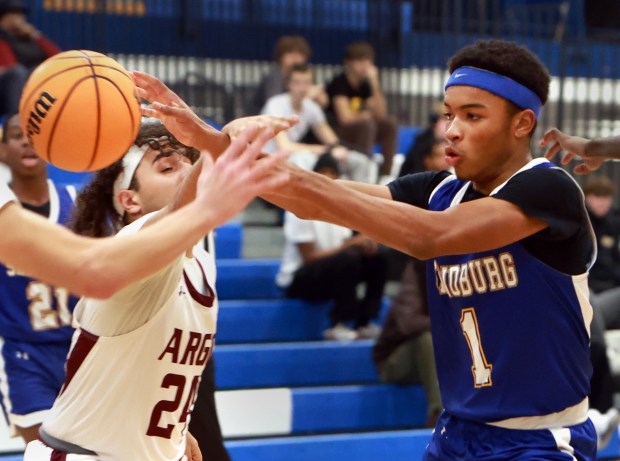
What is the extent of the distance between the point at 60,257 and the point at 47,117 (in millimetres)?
648

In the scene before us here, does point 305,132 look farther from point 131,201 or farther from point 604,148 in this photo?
point 131,201

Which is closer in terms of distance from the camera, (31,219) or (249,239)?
(31,219)

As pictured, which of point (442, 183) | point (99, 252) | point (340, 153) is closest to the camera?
point (99, 252)

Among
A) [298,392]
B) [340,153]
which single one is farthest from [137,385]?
[340,153]

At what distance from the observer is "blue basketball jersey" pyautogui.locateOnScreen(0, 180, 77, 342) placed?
490cm

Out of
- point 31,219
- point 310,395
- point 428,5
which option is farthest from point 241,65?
point 31,219

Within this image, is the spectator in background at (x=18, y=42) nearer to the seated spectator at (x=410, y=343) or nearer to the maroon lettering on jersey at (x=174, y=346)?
the seated spectator at (x=410, y=343)

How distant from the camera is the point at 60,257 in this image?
7.27 feet

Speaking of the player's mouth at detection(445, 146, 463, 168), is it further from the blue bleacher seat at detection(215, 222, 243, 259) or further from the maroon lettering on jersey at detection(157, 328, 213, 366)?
Result: the blue bleacher seat at detection(215, 222, 243, 259)

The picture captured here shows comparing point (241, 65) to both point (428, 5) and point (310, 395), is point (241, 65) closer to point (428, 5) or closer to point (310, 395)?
point (428, 5)

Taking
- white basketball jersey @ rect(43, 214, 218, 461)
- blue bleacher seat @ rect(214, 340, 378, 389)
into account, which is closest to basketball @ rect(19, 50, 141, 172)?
white basketball jersey @ rect(43, 214, 218, 461)

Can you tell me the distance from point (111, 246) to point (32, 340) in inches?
113

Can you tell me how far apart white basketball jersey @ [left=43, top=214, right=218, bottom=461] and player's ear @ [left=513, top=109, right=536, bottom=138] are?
3.60 ft

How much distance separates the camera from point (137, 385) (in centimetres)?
297
